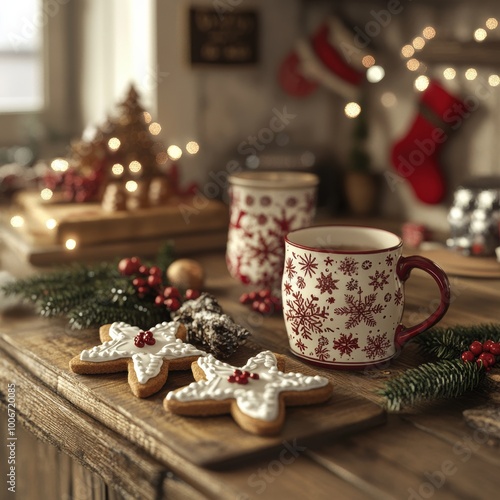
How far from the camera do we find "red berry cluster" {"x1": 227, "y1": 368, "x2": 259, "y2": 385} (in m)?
0.78

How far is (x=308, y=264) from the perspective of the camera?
2.91 feet

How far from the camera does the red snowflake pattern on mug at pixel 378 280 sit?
2.88 ft

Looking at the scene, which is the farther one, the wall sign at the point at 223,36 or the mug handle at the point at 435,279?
the wall sign at the point at 223,36

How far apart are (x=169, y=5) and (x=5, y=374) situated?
1042 mm

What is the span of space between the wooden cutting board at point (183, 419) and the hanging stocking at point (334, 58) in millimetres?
1025

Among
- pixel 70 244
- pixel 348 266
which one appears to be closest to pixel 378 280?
pixel 348 266

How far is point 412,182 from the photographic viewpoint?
174 centimetres

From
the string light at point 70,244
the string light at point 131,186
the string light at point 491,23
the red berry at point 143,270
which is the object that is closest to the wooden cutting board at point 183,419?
the red berry at point 143,270

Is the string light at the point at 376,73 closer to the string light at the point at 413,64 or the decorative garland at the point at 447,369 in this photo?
the string light at the point at 413,64

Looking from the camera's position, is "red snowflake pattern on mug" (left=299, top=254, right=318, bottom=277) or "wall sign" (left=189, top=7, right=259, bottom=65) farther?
"wall sign" (left=189, top=7, right=259, bottom=65)

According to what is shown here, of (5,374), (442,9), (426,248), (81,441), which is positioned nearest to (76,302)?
(5,374)

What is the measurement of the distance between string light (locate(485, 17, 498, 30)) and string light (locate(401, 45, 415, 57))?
0.63 ft

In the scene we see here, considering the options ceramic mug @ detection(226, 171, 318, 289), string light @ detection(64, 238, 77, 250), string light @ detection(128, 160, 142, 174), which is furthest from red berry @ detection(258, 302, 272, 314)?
string light @ detection(128, 160, 142, 174)

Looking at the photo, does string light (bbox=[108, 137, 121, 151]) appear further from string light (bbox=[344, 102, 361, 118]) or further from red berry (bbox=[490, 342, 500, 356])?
red berry (bbox=[490, 342, 500, 356])
